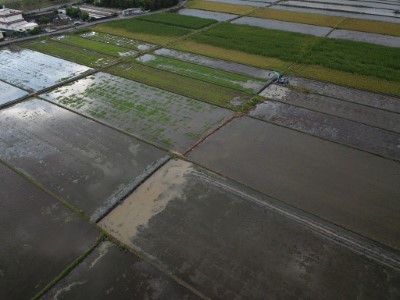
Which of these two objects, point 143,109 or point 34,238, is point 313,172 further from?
point 34,238

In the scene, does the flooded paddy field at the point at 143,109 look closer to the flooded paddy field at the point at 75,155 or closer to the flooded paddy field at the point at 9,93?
the flooded paddy field at the point at 75,155

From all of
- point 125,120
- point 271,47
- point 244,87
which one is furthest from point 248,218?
point 271,47

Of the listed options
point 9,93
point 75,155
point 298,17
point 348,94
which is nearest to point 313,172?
point 348,94

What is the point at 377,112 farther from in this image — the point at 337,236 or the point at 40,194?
the point at 40,194

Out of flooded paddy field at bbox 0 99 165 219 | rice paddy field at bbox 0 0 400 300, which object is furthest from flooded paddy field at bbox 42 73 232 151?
flooded paddy field at bbox 0 99 165 219

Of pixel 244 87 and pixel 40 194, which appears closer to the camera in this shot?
pixel 40 194

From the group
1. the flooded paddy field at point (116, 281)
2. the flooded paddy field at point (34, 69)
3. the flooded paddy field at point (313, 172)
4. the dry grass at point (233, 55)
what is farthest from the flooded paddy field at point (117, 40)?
the flooded paddy field at point (116, 281)
